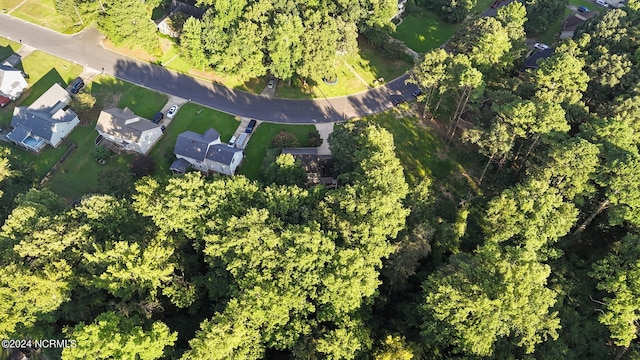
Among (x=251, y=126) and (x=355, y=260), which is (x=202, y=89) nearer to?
(x=251, y=126)

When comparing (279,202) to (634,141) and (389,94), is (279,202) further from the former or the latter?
(634,141)

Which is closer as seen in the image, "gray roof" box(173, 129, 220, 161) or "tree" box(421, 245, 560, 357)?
"tree" box(421, 245, 560, 357)

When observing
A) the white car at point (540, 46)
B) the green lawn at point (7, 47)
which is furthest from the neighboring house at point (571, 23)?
the green lawn at point (7, 47)

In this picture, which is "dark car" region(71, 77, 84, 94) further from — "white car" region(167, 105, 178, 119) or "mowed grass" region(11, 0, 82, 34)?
"white car" region(167, 105, 178, 119)

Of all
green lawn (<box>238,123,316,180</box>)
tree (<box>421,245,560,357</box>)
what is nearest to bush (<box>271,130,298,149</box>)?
green lawn (<box>238,123,316,180</box>)

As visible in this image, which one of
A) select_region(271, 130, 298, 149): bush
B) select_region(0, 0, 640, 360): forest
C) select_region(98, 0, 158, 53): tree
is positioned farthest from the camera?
select_region(98, 0, 158, 53): tree

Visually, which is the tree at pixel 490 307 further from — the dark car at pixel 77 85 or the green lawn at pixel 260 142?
the dark car at pixel 77 85

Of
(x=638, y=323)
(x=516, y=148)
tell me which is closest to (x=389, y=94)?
(x=516, y=148)
